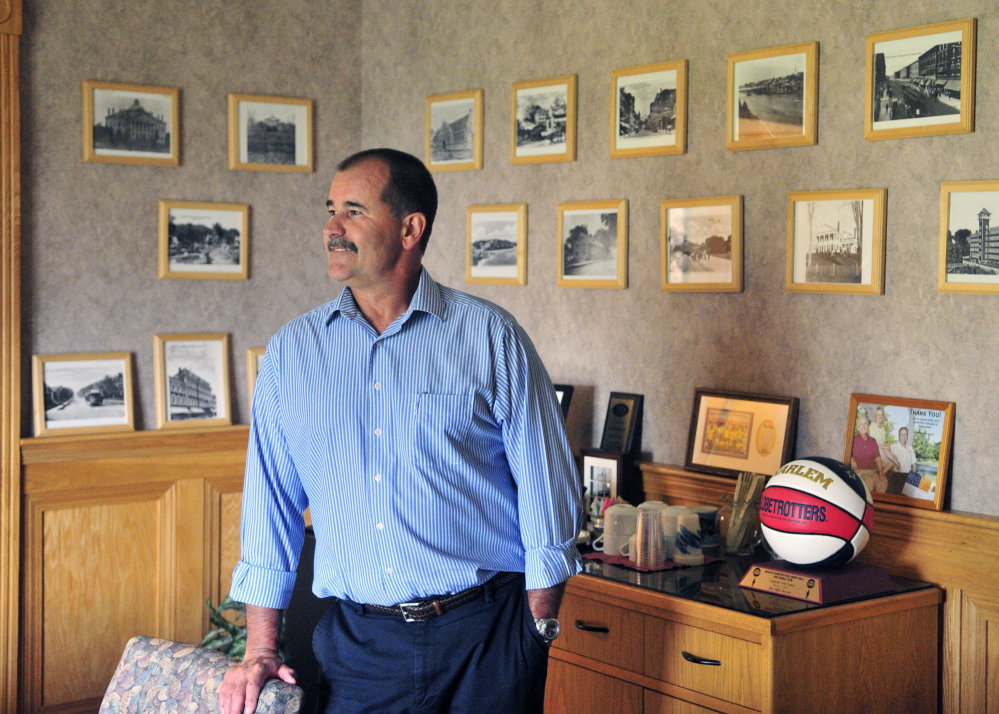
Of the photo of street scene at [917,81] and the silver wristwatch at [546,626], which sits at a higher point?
the photo of street scene at [917,81]

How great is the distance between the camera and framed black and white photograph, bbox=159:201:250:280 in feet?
12.5

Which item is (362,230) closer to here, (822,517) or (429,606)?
(429,606)

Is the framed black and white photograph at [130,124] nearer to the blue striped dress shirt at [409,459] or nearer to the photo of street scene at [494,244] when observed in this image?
the photo of street scene at [494,244]

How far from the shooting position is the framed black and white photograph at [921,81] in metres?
2.51

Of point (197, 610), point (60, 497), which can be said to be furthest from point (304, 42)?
point (197, 610)

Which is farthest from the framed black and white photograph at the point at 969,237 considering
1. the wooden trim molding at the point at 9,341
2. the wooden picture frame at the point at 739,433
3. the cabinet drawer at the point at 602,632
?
the wooden trim molding at the point at 9,341

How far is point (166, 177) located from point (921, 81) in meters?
2.66

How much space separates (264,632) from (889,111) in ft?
6.71

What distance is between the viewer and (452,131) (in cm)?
381

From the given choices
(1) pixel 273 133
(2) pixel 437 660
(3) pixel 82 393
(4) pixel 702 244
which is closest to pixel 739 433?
(4) pixel 702 244

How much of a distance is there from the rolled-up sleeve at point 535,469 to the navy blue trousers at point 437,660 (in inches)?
4.5

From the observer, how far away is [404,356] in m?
1.97

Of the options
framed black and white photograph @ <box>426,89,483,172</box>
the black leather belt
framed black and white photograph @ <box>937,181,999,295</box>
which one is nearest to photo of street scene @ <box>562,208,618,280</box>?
framed black and white photograph @ <box>426,89,483,172</box>

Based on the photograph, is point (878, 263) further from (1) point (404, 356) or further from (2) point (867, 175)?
(1) point (404, 356)
